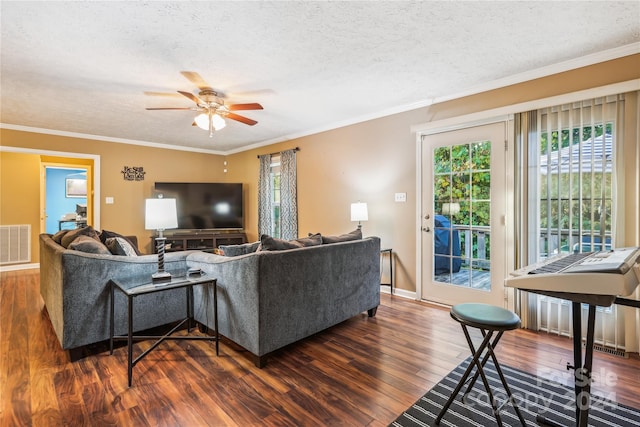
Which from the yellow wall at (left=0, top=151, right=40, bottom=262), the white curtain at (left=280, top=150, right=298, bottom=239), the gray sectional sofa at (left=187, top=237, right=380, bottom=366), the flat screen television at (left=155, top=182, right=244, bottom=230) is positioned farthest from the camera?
the flat screen television at (left=155, top=182, right=244, bottom=230)

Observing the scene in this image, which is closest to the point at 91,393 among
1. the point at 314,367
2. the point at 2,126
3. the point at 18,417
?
the point at 18,417

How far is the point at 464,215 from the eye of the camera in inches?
133

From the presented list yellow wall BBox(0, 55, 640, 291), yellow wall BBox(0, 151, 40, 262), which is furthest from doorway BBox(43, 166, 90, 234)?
yellow wall BBox(0, 55, 640, 291)

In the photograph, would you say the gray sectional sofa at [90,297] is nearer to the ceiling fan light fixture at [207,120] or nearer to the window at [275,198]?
the ceiling fan light fixture at [207,120]

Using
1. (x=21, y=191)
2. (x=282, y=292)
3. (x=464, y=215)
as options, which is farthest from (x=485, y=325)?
(x=21, y=191)

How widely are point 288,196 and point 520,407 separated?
4.23 meters

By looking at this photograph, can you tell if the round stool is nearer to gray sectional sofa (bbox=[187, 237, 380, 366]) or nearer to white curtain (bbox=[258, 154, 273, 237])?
gray sectional sofa (bbox=[187, 237, 380, 366])

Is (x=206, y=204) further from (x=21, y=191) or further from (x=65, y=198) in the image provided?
(x=65, y=198)

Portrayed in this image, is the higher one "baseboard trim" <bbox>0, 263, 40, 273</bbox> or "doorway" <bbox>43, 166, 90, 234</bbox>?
"doorway" <bbox>43, 166, 90, 234</bbox>

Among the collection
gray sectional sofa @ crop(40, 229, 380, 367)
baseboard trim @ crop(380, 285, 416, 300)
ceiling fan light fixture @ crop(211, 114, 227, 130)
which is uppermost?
ceiling fan light fixture @ crop(211, 114, 227, 130)

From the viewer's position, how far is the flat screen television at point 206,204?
5938 mm

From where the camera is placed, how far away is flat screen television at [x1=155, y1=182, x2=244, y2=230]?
5938mm

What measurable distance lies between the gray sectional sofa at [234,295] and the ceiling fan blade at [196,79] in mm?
→ 1676

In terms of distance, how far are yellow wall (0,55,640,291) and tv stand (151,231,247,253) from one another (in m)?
0.36
